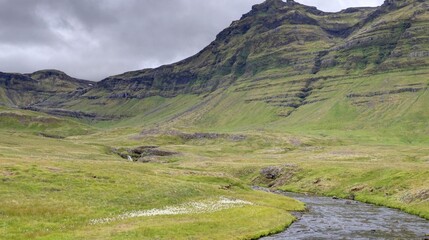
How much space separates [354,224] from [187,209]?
23546mm

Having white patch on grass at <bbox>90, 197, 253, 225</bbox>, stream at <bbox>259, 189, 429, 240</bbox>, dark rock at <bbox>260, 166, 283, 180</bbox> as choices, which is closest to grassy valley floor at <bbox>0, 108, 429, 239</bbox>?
white patch on grass at <bbox>90, 197, 253, 225</bbox>

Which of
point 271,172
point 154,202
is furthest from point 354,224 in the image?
point 271,172

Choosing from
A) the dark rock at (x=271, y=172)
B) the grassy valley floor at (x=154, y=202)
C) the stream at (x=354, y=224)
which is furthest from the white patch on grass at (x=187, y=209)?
the dark rock at (x=271, y=172)

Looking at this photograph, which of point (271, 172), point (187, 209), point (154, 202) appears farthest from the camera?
point (271, 172)

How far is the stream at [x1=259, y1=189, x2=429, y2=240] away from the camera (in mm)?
54062

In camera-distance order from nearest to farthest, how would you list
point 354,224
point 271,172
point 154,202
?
1. point 354,224
2. point 154,202
3. point 271,172

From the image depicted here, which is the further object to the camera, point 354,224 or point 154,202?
point 154,202

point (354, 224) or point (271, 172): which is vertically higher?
point (354, 224)

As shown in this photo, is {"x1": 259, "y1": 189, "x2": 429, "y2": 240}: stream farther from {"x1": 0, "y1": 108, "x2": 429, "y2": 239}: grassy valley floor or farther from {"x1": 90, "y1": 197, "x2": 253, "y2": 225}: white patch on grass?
{"x1": 90, "y1": 197, "x2": 253, "y2": 225}: white patch on grass

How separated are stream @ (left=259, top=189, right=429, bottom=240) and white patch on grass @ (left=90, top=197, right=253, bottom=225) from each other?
427 inches

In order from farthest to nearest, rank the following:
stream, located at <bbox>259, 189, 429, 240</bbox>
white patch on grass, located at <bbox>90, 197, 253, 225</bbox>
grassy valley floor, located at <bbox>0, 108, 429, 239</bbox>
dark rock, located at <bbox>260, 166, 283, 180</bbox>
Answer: dark rock, located at <bbox>260, 166, 283, 180</bbox> → stream, located at <bbox>259, 189, 429, 240</bbox> → white patch on grass, located at <bbox>90, 197, 253, 225</bbox> → grassy valley floor, located at <bbox>0, 108, 429, 239</bbox>

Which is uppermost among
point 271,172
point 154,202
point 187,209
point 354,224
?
point 154,202

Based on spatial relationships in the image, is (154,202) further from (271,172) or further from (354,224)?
(271,172)

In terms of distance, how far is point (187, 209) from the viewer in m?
61.6
